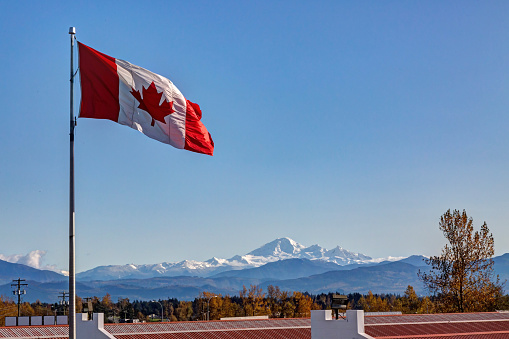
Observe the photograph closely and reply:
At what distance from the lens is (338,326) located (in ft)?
129

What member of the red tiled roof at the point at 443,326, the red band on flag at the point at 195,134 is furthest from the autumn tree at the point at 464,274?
the red band on flag at the point at 195,134

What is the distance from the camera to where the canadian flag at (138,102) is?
2523 centimetres

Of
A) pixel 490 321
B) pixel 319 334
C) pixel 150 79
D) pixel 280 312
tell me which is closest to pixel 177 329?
pixel 319 334

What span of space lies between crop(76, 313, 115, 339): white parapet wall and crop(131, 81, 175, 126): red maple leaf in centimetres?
Answer: 2321

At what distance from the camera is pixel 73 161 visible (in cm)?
2389

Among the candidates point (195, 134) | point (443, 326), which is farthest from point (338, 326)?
point (443, 326)

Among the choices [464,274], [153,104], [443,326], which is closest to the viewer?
[153,104]

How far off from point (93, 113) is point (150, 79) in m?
2.59

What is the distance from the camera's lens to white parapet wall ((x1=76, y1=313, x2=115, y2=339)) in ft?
148

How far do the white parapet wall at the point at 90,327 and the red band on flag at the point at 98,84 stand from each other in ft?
77.6

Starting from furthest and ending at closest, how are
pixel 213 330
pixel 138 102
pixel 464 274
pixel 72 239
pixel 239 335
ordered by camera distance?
pixel 464 274, pixel 213 330, pixel 239 335, pixel 138 102, pixel 72 239

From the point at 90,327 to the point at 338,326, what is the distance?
16.6 m

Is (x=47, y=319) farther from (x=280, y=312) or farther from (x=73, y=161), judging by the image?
(x=280, y=312)

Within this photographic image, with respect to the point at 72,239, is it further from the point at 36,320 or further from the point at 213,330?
the point at 36,320
